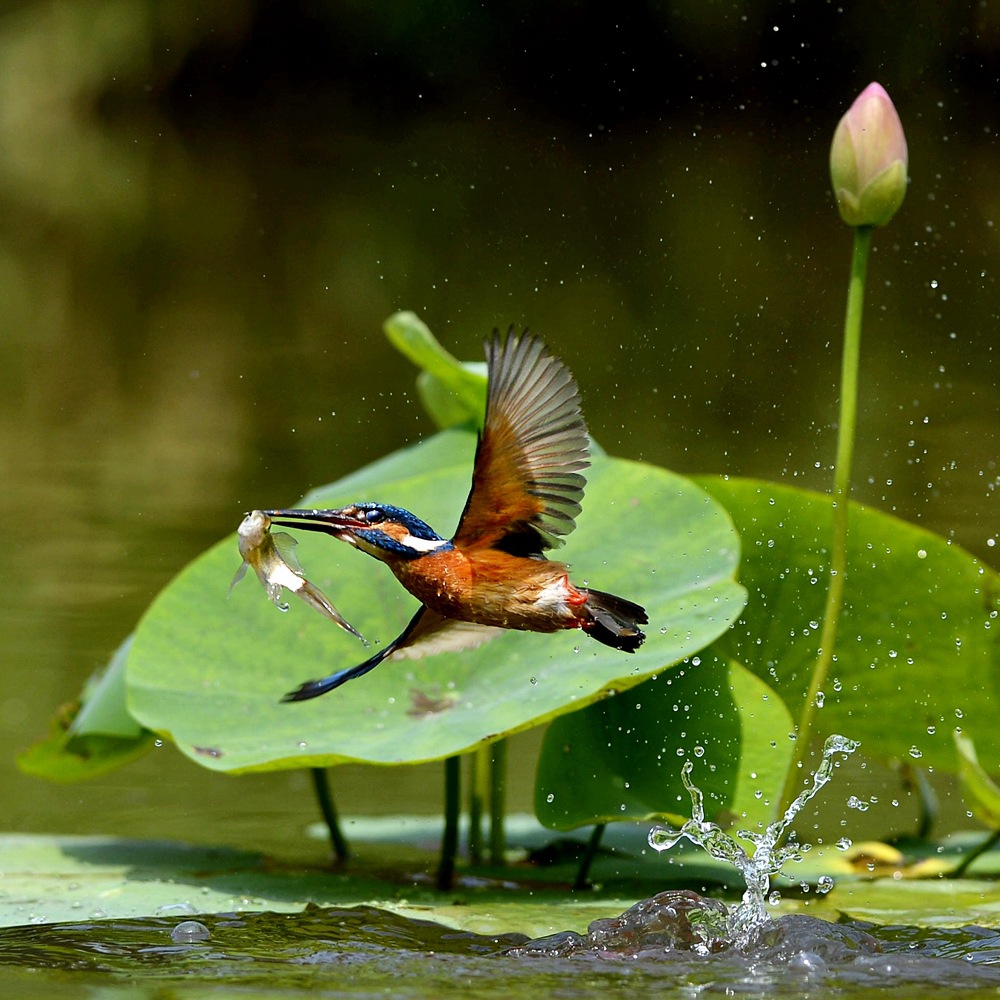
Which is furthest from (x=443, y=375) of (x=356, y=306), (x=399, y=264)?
(x=399, y=264)

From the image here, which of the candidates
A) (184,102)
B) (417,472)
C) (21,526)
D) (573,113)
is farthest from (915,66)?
(417,472)

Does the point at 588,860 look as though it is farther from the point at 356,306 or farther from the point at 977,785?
the point at 356,306

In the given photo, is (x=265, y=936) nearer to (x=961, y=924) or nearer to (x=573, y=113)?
(x=961, y=924)

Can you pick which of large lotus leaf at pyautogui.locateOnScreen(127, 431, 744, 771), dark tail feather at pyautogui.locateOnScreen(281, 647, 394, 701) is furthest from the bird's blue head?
large lotus leaf at pyautogui.locateOnScreen(127, 431, 744, 771)

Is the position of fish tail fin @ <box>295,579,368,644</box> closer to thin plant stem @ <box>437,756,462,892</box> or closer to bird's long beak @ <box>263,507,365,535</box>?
bird's long beak @ <box>263,507,365,535</box>

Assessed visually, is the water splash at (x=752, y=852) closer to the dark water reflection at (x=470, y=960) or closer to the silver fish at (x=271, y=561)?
the dark water reflection at (x=470, y=960)

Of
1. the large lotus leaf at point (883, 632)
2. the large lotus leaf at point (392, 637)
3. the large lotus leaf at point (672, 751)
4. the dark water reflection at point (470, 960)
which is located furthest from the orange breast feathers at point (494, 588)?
the large lotus leaf at point (883, 632)
